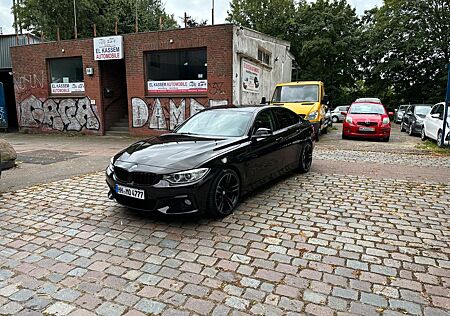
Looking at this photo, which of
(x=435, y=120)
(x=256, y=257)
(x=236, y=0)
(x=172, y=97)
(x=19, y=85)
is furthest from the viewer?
(x=236, y=0)

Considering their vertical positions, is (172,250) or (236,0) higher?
(236,0)

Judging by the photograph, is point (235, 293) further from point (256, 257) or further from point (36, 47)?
point (36, 47)

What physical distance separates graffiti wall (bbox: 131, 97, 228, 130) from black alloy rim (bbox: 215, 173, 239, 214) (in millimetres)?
9232

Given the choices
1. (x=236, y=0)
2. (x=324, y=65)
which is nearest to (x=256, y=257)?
(x=324, y=65)

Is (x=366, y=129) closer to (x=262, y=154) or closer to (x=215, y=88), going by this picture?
(x=215, y=88)

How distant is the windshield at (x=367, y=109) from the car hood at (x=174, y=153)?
1067 cm

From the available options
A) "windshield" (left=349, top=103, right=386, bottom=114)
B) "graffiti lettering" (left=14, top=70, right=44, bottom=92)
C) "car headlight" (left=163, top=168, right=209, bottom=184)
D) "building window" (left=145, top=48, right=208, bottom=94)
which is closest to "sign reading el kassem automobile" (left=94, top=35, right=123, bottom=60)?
"building window" (left=145, top=48, right=208, bottom=94)

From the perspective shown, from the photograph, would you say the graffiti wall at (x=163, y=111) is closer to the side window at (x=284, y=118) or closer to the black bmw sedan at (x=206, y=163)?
the side window at (x=284, y=118)

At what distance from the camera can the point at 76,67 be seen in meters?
16.5

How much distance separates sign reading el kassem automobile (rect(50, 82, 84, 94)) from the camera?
16.5m

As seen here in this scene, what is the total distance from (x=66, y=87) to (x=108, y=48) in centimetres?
351

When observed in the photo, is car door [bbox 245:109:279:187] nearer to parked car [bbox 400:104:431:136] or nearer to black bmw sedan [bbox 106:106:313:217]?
black bmw sedan [bbox 106:106:313:217]

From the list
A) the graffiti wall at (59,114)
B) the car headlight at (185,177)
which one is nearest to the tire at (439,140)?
the car headlight at (185,177)

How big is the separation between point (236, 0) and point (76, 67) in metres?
31.5
